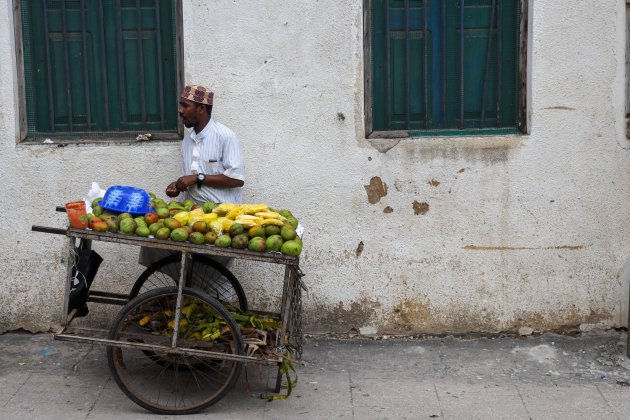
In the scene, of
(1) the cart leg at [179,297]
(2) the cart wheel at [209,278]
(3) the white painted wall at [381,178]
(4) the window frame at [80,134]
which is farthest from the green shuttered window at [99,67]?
(1) the cart leg at [179,297]

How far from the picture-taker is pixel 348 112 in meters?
5.94

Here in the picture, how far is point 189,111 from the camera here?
550 centimetres

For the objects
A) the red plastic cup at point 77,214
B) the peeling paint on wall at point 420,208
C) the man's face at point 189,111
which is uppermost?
the man's face at point 189,111

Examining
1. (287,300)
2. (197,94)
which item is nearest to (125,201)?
(197,94)

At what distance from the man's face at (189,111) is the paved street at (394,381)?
1.61 metres

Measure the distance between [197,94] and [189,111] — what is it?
12 cm

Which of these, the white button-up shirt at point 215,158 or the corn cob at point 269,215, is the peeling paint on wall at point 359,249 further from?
the corn cob at point 269,215

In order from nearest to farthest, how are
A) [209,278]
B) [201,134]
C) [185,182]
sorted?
[185,182]
[201,134]
[209,278]

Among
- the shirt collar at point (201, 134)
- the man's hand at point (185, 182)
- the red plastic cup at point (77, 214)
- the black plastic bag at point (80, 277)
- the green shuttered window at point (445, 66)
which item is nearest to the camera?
the red plastic cup at point (77, 214)

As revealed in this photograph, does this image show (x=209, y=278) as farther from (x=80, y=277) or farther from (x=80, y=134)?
(x=80, y=134)

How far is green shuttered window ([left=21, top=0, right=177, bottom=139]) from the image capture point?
597 centimetres

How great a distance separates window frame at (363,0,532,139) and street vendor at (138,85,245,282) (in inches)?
37.8

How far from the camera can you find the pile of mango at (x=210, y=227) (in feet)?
15.8

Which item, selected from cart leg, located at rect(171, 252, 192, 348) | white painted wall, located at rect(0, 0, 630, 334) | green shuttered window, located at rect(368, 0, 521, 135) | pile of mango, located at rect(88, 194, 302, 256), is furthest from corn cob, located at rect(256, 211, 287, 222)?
green shuttered window, located at rect(368, 0, 521, 135)
